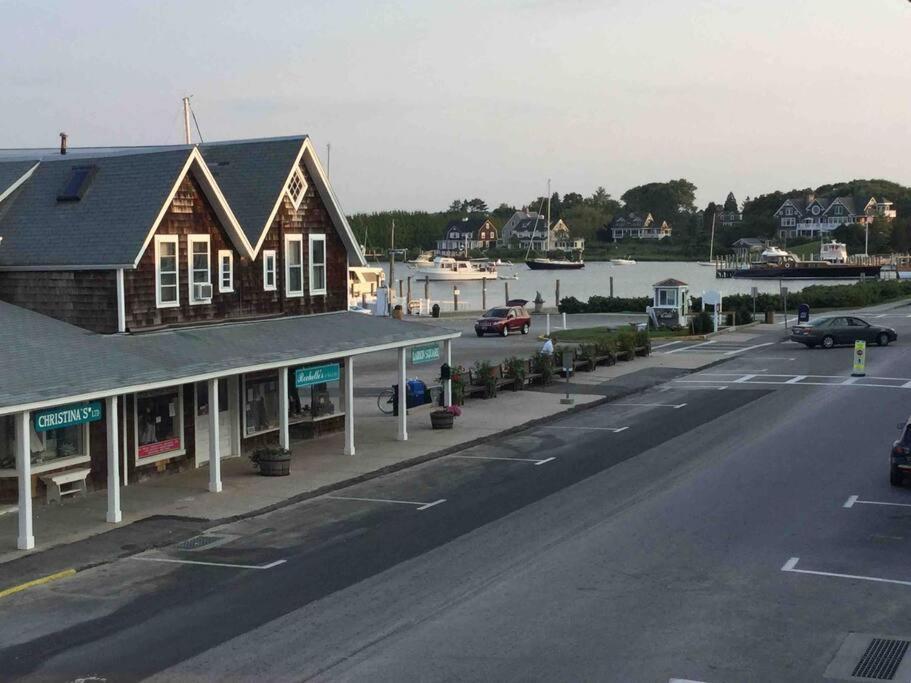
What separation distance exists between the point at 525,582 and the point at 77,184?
14.7 m

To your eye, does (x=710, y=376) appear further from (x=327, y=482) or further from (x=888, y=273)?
(x=888, y=273)

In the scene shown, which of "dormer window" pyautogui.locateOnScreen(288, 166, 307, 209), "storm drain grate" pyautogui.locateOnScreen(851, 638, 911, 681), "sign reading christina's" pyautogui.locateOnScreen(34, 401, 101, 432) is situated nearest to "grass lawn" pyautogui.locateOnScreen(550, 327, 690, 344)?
"dormer window" pyautogui.locateOnScreen(288, 166, 307, 209)

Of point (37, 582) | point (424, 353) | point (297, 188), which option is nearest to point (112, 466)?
point (37, 582)

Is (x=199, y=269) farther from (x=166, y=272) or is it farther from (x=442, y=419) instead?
(x=442, y=419)

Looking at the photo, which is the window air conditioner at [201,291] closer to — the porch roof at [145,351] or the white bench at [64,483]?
the porch roof at [145,351]

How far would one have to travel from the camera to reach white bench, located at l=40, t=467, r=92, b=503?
864 inches

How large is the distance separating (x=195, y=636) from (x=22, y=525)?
Answer: 19.0 feet

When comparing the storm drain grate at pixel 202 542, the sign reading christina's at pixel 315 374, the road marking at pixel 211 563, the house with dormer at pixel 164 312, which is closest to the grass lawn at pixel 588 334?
the house with dormer at pixel 164 312

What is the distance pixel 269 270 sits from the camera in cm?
2858

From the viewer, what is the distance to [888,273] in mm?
153000

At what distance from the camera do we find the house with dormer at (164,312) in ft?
68.4

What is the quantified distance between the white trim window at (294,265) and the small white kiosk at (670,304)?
34.8 m

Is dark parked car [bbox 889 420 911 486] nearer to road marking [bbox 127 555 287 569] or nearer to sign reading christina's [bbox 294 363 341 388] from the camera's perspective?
road marking [bbox 127 555 287 569]

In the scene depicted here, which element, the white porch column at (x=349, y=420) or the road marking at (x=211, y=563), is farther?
the white porch column at (x=349, y=420)
